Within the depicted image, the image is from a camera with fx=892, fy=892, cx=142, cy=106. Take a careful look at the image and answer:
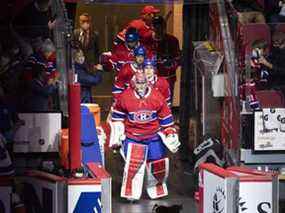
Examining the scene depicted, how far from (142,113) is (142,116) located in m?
0.03

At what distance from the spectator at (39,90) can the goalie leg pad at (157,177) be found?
1.30 meters

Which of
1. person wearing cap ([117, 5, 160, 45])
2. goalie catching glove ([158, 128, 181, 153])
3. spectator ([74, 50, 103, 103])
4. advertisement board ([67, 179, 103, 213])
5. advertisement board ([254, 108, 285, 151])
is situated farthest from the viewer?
person wearing cap ([117, 5, 160, 45])

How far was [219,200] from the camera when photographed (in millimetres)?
6594

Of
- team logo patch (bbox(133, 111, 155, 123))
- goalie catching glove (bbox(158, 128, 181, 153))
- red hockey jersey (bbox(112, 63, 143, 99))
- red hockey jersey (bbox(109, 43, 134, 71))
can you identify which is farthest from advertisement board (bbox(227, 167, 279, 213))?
red hockey jersey (bbox(109, 43, 134, 71))

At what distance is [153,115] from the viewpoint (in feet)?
29.2

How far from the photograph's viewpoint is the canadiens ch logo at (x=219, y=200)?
21.4 feet

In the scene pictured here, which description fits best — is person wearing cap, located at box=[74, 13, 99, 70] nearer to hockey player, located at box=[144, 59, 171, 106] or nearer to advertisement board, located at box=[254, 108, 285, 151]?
hockey player, located at box=[144, 59, 171, 106]

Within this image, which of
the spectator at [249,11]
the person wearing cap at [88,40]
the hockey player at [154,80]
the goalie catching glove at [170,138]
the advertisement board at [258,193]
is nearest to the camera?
the advertisement board at [258,193]

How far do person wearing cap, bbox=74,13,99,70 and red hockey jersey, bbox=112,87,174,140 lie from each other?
5.13ft

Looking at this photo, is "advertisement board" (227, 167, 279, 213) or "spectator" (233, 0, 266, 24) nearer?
"advertisement board" (227, 167, 279, 213)

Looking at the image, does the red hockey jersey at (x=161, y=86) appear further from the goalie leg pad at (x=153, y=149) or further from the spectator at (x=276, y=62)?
the spectator at (x=276, y=62)

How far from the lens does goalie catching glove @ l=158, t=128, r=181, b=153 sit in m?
8.86

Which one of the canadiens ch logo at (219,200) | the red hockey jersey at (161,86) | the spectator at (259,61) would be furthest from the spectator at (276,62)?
the canadiens ch logo at (219,200)

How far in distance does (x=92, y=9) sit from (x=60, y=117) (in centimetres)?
319
